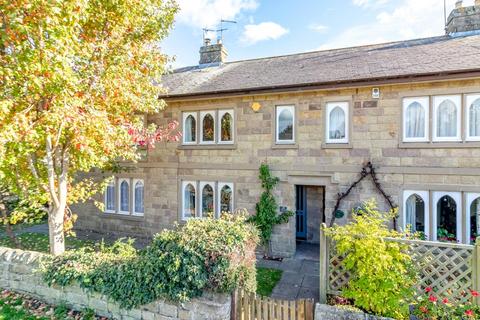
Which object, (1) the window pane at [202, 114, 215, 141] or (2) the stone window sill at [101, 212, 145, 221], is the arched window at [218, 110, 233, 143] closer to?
(1) the window pane at [202, 114, 215, 141]

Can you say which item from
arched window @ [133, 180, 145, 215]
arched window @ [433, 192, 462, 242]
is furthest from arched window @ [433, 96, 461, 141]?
arched window @ [133, 180, 145, 215]

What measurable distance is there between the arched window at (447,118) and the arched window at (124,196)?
1200 cm

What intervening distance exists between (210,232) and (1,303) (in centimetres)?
553

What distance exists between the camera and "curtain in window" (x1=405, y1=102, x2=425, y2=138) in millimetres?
8164

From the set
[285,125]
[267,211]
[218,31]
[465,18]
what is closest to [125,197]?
[267,211]

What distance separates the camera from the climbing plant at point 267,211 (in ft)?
31.8

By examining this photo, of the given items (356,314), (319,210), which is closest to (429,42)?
(319,210)

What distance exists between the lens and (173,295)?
201 inches

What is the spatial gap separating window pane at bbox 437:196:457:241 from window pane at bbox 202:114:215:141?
7901 millimetres

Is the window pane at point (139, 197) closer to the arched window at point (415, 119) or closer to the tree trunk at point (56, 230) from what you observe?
the tree trunk at point (56, 230)

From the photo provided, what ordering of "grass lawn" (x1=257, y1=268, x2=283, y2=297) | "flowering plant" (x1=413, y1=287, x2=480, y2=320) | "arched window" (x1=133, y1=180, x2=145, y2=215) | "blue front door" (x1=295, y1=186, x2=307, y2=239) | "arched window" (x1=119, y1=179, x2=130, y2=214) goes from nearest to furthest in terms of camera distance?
"flowering plant" (x1=413, y1=287, x2=480, y2=320)
"grass lawn" (x1=257, y1=268, x2=283, y2=297)
"blue front door" (x1=295, y1=186, x2=307, y2=239)
"arched window" (x1=133, y1=180, x2=145, y2=215)
"arched window" (x1=119, y1=179, x2=130, y2=214)

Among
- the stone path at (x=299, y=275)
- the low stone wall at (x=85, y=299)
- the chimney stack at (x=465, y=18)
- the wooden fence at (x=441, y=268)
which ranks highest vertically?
the chimney stack at (x=465, y=18)

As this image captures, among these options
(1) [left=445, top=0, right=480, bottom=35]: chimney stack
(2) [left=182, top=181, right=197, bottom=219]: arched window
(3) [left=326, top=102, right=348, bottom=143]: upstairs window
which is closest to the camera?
(3) [left=326, top=102, right=348, bottom=143]: upstairs window

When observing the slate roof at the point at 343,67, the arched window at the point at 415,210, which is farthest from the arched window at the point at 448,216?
the slate roof at the point at 343,67
